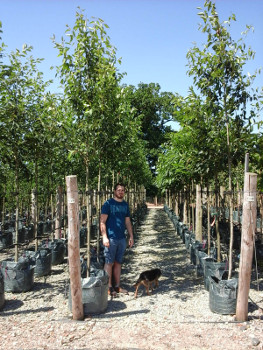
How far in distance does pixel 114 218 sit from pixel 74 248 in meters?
1.25

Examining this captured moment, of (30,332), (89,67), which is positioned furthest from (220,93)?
(30,332)

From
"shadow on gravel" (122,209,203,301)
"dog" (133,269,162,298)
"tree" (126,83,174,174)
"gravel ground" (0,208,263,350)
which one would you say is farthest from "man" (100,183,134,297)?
"tree" (126,83,174,174)

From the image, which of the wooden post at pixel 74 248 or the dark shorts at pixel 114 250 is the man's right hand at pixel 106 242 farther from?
the wooden post at pixel 74 248

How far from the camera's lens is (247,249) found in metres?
4.28

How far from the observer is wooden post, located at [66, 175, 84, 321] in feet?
14.1

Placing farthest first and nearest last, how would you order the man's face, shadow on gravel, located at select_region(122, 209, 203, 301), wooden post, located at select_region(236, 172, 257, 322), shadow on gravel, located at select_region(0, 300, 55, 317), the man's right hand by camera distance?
shadow on gravel, located at select_region(122, 209, 203, 301) < the man's face < the man's right hand < shadow on gravel, located at select_region(0, 300, 55, 317) < wooden post, located at select_region(236, 172, 257, 322)

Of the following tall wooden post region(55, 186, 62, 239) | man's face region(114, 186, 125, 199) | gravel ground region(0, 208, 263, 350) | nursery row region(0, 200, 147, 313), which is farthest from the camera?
tall wooden post region(55, 186, 62, 239)

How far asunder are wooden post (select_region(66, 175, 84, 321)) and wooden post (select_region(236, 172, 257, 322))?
2.11m

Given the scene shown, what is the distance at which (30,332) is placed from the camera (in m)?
4.07

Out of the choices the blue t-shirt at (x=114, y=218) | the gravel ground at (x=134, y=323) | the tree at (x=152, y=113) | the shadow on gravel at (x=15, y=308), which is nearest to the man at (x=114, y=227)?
the blue t-shirt at (x=114, y=218)

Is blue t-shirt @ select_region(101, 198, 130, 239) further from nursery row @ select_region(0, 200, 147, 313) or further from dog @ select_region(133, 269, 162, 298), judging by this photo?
dog @ select_region(133, 269, 162, 298)

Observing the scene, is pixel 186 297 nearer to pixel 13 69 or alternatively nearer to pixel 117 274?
pixel 117 274

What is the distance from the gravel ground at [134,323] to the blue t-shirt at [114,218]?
1.04m

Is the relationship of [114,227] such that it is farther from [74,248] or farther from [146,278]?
[74,248]
